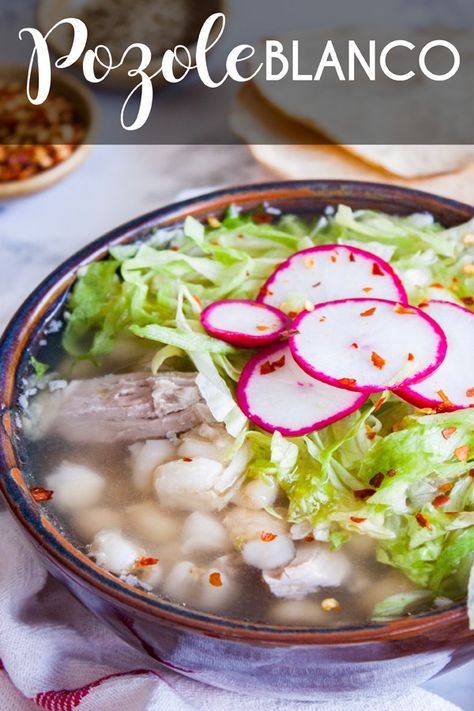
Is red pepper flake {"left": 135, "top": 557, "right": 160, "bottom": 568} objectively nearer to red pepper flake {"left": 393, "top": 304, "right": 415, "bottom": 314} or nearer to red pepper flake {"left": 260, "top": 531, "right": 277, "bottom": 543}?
red pepper flake {"left": 260, "top": 531, "right": 277, "bottom": 543}

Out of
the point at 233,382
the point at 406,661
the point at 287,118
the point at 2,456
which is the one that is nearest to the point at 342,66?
the point at 287,118

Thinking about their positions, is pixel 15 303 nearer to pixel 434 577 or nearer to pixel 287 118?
pixel 287 118

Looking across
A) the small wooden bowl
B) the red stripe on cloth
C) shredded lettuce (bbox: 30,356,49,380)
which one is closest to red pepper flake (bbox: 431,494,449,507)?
the red stripe on cloth

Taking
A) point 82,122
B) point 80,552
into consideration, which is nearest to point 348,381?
point 80,552

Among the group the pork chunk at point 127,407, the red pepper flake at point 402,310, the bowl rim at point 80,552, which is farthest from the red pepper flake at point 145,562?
the red pepper flake at point 402,310

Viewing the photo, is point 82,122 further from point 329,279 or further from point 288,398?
point 288,398
